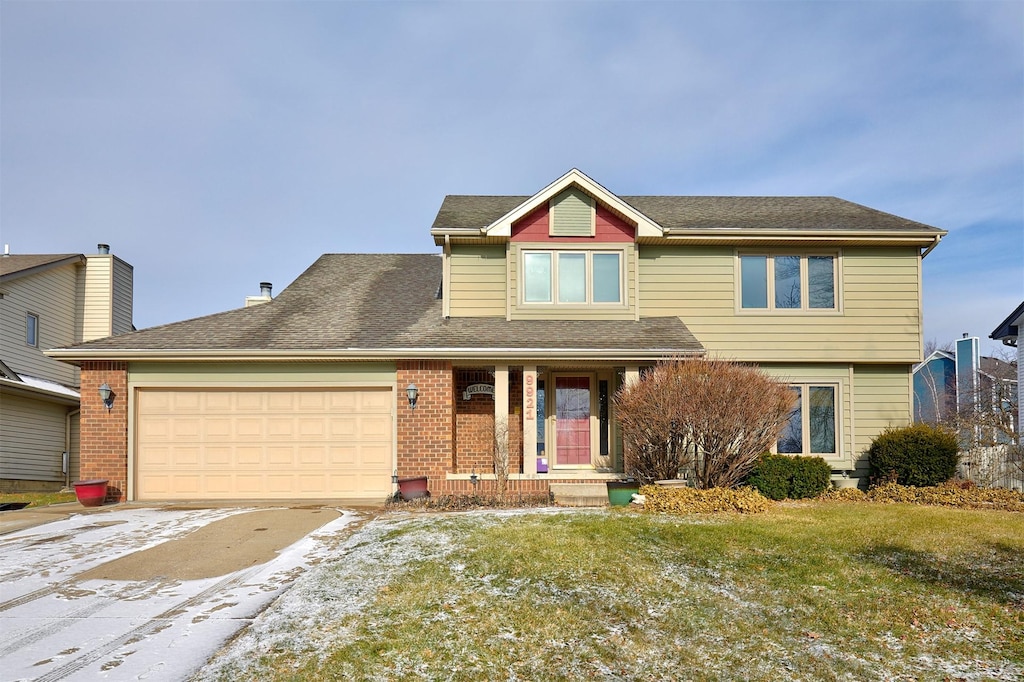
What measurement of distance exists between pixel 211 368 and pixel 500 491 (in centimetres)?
630

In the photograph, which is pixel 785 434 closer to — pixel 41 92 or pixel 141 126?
pixel 141 126

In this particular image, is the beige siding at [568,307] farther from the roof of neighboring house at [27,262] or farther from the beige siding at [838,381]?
the roof of neighboring house at [27,262]

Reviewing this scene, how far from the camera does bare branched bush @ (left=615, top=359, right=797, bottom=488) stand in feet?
38.6

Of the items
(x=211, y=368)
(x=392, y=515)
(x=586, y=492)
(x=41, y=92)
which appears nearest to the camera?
(x=392, y=515)

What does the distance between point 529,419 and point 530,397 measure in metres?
0.43

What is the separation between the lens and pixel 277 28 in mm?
15078

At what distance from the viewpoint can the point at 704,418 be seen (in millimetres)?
11789

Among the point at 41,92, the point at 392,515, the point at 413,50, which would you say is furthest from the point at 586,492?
the point at 41,92

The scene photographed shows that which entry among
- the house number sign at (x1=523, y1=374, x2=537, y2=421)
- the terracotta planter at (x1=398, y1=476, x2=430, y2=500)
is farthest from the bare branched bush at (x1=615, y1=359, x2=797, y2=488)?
the terracotta planter at (x1=398, y1=476, x2=430, y2=500)

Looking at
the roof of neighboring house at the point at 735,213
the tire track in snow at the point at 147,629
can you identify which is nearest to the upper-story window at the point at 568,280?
the roof of neighboring house at the point at 735,213

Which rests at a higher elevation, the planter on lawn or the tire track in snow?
the planter on lawn

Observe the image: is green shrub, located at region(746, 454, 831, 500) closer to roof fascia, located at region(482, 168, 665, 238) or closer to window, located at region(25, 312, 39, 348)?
roof fascia, located at region(482, 168, 665, 238)

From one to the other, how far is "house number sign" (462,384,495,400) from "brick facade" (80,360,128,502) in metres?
6.73

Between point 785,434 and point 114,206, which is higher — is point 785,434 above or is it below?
below
